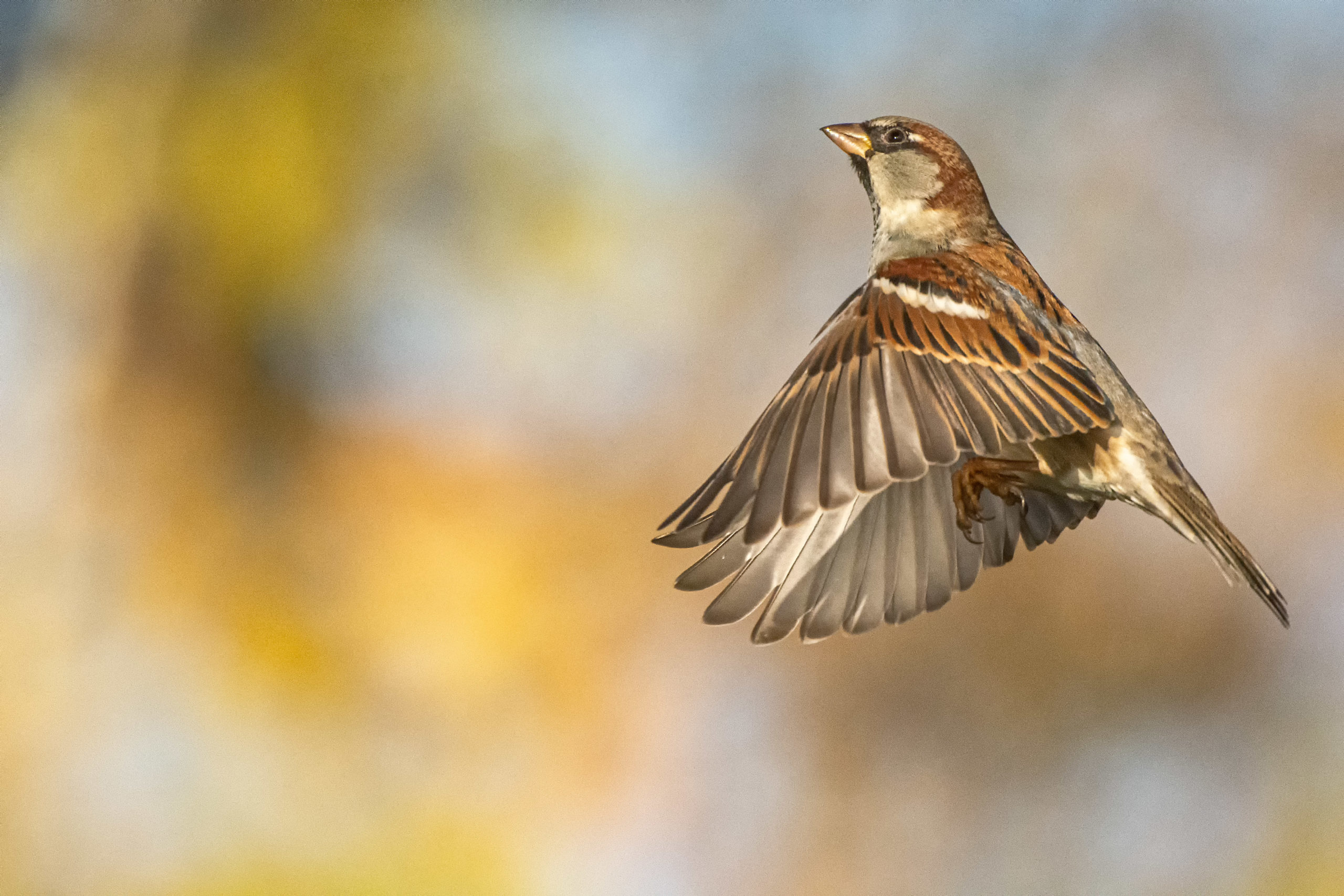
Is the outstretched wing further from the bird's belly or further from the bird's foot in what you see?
the bird's belly

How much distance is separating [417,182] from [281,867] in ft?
16.3

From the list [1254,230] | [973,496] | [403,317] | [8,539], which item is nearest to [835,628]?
[973,496]

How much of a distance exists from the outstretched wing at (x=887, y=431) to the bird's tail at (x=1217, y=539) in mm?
343

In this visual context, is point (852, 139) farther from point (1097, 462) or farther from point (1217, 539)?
point (1217, 539)

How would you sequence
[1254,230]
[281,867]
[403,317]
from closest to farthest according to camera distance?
[281,867] → [1254,230] → [403,317]

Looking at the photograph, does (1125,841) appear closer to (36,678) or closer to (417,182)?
(36,678)

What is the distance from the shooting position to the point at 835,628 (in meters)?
3.30

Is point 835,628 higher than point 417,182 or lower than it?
lower

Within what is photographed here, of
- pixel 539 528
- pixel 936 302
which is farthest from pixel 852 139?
pixel 539 528

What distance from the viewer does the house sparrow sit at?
2775 millimetres

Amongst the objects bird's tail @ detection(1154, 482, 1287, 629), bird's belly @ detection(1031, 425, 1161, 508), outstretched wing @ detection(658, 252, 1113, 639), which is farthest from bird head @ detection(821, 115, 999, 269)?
bird's tail @ detection(1154, 482, 1287, 629)

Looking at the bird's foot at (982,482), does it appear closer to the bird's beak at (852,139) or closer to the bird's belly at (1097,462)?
the bird's belly at (1097,462)

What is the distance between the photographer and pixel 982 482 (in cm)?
329

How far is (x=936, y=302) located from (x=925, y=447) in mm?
630
